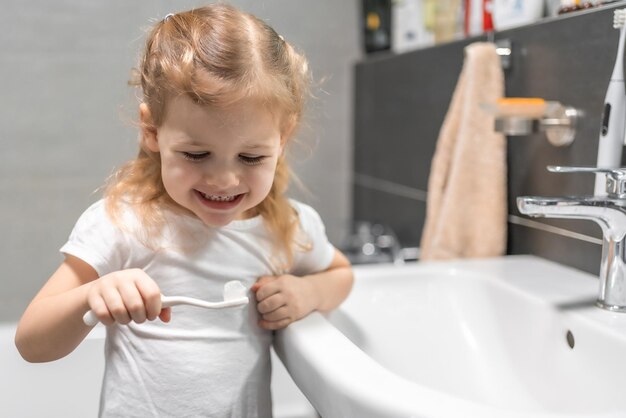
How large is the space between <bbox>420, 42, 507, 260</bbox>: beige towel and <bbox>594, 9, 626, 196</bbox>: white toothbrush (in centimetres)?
24

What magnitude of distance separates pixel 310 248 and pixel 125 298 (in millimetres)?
299

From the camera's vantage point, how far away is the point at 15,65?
793 mm

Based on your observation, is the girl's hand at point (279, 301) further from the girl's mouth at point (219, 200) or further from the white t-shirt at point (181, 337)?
the girl's mouth at point (219, 200)

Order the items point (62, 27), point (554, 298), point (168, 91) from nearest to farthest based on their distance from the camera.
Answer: point (168, 91) < point (62, 27) < point (554, 298)

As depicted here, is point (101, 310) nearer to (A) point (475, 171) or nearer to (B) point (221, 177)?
(B) point (221, 177)

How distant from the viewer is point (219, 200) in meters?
0.68

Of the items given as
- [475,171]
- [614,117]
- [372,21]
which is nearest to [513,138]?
[475,171]

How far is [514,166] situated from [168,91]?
666mm

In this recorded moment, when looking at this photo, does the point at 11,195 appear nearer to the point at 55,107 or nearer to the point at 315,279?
the point at 55,107

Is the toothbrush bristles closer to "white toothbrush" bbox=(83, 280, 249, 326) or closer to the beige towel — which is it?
the beige towel

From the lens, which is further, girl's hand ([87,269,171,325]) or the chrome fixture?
the chrome fixture

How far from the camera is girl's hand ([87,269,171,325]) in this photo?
57 centimetres

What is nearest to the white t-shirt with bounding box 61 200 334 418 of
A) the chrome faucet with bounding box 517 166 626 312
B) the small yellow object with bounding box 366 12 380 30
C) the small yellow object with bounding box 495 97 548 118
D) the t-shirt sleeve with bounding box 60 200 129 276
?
the t-shirt sleeve with bounding box 60 200 129 276

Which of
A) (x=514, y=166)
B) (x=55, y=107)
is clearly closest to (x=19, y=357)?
(x=55, y=107)
